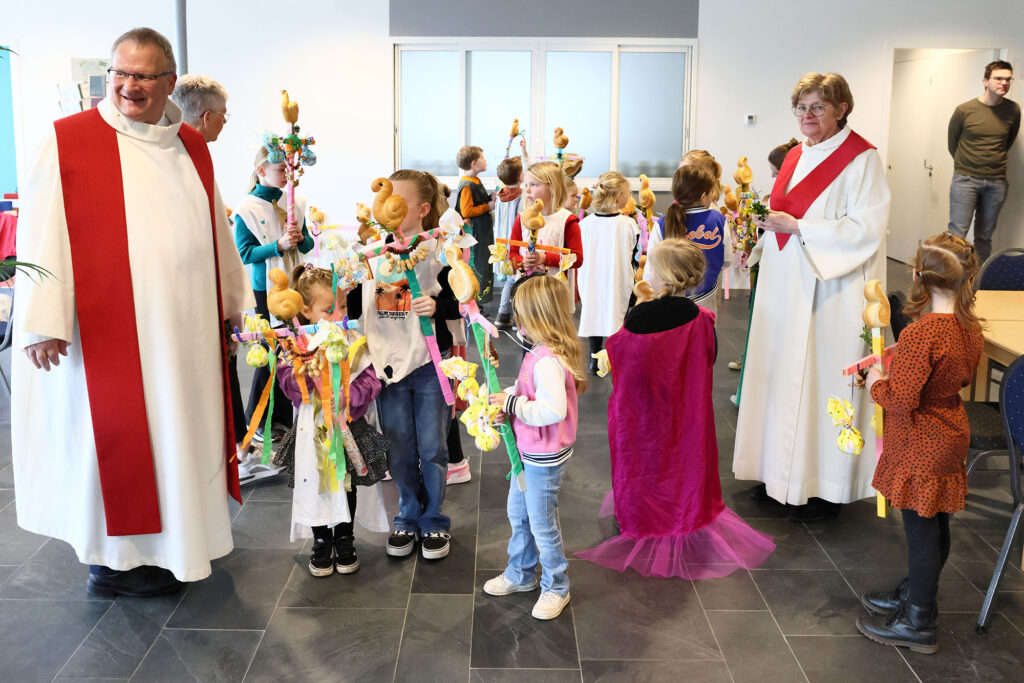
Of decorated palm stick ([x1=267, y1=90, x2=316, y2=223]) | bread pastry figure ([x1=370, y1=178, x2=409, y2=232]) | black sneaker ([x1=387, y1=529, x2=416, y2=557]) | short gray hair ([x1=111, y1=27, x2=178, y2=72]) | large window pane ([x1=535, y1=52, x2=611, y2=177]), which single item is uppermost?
large window pane ([x1=535, y1=52, x2=611, y2=177])

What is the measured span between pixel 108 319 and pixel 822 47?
8.75m

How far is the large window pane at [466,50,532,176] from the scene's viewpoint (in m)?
9.70

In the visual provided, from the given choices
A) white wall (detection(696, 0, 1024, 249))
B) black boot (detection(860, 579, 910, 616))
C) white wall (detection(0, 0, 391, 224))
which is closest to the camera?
black boot (detection(860, 579, 910, 616))

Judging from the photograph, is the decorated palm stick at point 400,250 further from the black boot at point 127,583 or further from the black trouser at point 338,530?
the black boot at point 127,583

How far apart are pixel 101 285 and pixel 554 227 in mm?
2250

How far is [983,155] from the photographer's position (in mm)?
8578

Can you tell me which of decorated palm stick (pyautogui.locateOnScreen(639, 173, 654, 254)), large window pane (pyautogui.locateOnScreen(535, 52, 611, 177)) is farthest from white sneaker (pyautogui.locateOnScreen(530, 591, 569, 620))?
large window pane (pyautogui.locateOnScreen(535, 52, 611, 177))

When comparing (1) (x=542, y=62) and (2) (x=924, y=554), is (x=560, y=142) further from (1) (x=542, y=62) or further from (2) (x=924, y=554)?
(1) (x=542, y=62)

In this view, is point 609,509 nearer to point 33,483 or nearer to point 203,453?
point 203,453

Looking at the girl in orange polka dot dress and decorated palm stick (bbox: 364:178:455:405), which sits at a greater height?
decorated palm stick (bbox: 364:178:455:405)

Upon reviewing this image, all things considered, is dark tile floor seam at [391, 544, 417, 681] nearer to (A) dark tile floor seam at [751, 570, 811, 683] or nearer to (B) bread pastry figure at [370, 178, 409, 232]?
(A) dark tile floor seam at [751, 570, 811, 683]

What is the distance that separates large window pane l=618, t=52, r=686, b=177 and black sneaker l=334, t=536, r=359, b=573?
7.50 meters

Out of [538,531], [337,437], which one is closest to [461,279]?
[337,437]

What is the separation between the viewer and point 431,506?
10.9 ft
